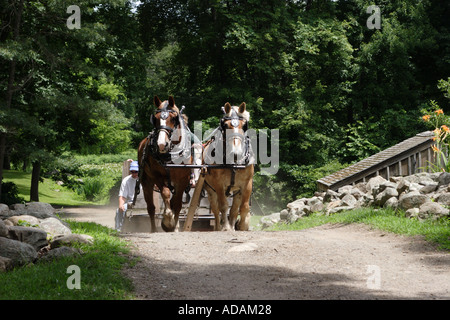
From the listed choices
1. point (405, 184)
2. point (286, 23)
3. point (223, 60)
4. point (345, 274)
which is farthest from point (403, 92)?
point (345, 274)

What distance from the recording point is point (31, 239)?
24.7 ft

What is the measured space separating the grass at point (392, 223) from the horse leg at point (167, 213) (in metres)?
3.24

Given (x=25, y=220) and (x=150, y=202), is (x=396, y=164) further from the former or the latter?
(x=25, y=220)

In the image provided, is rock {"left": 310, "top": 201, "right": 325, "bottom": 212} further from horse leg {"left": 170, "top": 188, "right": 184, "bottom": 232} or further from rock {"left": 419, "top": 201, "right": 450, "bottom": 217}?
horse leg {"left": 170, "top": 188, "right": 184, "bottom": 232}

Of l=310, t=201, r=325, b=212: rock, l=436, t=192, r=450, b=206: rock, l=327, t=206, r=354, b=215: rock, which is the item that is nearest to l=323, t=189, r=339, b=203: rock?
l=310, t=201, r=325, b=212: rock

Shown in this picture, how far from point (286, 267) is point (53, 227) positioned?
381 centimetres

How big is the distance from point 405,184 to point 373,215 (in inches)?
39.9

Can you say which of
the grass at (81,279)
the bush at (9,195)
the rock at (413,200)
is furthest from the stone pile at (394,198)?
the bush at (9,195)

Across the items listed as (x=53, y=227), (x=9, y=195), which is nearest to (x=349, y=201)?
(x=53, y=227)

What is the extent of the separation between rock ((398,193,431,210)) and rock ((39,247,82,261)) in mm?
6671

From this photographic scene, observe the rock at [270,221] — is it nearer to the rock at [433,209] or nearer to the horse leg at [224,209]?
the horse leg at [224,209]
